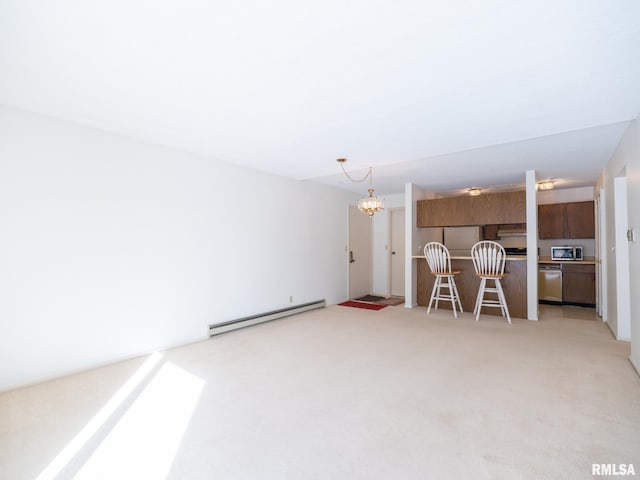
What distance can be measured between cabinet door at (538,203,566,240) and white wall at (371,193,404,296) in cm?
280

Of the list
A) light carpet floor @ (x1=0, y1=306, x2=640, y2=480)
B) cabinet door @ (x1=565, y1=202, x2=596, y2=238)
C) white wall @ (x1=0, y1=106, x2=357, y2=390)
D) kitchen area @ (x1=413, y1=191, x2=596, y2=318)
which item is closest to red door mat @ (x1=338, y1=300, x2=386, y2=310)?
kitchen area @ (x1=413, y1=191, x2=596, y2=318)

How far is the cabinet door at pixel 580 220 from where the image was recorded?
588cm

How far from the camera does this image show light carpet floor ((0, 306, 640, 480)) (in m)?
1.67

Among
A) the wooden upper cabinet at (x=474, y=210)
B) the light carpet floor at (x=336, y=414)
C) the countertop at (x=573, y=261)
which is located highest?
the wooden upper cabinet at (x=474, y=210)

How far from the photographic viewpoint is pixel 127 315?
320 cm

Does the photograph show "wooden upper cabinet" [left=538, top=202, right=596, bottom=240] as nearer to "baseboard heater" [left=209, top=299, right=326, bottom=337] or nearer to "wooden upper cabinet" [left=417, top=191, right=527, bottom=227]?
"wooden upper cabinet" [left=417, top=191, right=527, bottom=227]

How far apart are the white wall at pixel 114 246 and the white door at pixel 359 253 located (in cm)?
213

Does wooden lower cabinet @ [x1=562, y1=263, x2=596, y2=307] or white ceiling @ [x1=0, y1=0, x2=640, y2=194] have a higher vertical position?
white ceiling @ [x1=0, y1=0, x2=640, y2=194]

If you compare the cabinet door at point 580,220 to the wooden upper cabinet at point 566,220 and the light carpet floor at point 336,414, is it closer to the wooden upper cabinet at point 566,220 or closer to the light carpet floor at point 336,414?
the wooden upper cabinet at point 566,220

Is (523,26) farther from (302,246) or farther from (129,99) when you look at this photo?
(302,246)

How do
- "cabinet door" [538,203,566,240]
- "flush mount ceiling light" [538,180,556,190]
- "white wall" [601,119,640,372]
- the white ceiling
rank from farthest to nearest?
"cabinet door" [538,203,566,240], "flush mount ceiling light" [538,180,556,190], "white wall" [601,119,640,372], the white ceiling

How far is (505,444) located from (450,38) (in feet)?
7.43

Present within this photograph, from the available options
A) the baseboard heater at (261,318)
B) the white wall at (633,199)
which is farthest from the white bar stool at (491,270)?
the baseboard heater at (261,318)

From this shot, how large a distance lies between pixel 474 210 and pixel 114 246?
208 inches
